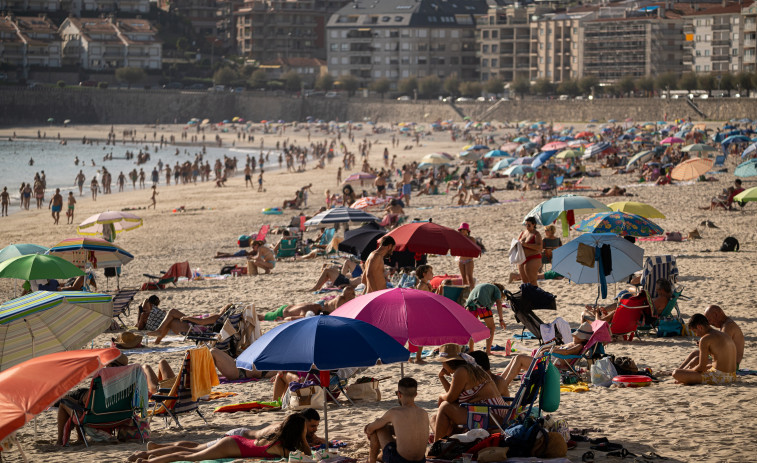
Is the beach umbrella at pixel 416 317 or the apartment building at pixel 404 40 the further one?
the apartment building at pixel 404 40

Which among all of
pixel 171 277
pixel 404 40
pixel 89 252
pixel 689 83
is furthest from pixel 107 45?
pixel 89 252

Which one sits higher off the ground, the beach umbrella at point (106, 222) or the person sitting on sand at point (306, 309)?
the beach umbrella at point (106, 222)

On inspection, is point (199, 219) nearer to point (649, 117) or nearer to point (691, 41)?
point (649, 117)

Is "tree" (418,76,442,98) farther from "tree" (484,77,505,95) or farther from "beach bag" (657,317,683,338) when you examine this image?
"beach bag" (657,317,683,338)

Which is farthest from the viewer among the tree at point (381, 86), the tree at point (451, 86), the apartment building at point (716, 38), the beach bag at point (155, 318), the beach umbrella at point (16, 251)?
the tree at point (381, 86)

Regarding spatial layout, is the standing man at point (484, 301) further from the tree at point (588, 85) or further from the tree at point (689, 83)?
the tree at point (588, 85)

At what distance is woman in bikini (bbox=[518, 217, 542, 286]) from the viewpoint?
11.9 meters

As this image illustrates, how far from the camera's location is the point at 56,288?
1316 centimetres

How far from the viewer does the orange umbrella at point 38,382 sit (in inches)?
223

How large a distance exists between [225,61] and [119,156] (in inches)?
1796

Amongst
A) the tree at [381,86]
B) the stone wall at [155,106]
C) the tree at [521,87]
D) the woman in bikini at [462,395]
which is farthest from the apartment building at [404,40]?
the woman in bikini at [462,395]

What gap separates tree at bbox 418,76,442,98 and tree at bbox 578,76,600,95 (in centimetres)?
1570

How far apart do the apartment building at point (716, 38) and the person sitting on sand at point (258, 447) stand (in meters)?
81.4

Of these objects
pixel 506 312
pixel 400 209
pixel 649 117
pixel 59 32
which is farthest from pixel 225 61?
pixel 506 312
